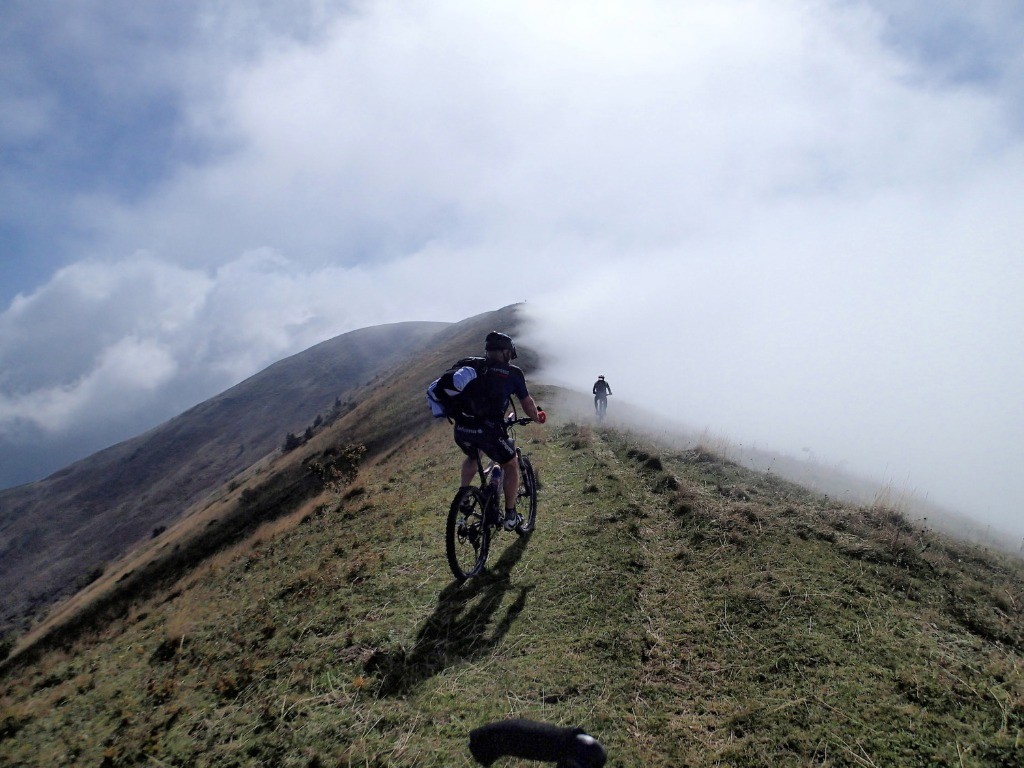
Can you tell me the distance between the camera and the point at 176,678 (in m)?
6.25

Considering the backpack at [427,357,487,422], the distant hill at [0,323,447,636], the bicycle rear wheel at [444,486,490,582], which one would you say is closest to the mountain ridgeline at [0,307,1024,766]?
the bicycle rear wheel at [444,486,490,582]

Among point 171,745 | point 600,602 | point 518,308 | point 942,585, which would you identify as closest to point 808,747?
point 600,602

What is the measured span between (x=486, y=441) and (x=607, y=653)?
10.2 feet

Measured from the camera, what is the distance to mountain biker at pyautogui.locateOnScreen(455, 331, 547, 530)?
6.96 meters

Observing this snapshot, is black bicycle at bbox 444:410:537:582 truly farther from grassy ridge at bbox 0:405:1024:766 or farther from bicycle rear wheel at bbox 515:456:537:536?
bicycle rear wheel at bbox 515:456:537:536

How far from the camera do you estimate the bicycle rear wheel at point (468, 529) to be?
21.7 feet

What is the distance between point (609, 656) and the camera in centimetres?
502

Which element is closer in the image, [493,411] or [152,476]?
[493,411]

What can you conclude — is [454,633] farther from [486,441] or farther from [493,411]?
[493,411]

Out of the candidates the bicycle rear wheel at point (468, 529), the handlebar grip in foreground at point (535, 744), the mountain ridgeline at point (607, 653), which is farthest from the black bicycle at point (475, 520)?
the handlebar grip in foreground at point (535, 744)

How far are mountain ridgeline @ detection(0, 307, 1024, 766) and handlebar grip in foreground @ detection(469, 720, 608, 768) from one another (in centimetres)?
249

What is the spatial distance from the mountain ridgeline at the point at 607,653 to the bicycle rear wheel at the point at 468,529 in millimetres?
253

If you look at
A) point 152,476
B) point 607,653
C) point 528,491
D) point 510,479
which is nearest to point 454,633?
point 607,653

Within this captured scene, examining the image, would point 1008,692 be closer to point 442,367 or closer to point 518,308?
point 442,367
